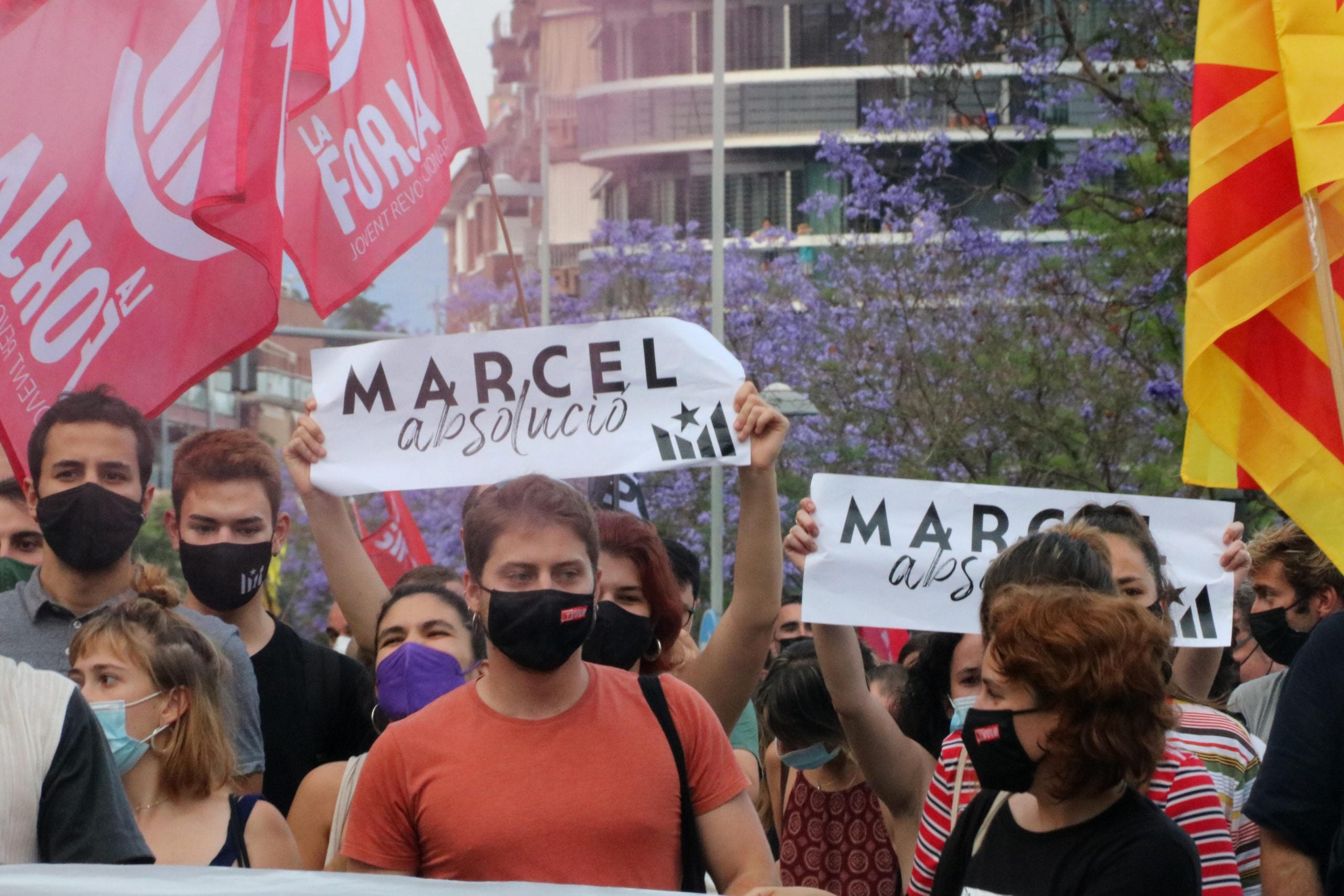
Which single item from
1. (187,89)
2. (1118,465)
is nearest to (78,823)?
(187,89)

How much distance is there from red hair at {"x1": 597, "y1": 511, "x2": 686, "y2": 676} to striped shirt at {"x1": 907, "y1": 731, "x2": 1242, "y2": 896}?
1.00m

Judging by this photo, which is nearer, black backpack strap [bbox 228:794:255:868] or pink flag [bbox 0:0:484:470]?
black backpack strap [bbox 228:794:255:868]

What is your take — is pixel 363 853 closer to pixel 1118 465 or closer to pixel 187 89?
pixel 187 89

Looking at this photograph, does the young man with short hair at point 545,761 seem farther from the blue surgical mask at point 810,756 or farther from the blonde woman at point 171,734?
the blue surgical mask at point 810,756

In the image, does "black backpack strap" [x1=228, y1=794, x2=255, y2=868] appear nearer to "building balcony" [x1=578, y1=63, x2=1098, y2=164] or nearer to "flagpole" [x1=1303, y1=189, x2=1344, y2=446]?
"flagpole" [x1=1303, y1=189, x2=1344, y2=446]

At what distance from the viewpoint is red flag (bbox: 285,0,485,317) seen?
5.89m

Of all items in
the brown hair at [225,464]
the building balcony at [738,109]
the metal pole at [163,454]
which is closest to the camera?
the brown hair at [225,464]

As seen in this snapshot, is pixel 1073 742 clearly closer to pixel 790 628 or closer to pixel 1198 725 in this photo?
pixel 1198 725

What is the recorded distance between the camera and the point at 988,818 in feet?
10.4

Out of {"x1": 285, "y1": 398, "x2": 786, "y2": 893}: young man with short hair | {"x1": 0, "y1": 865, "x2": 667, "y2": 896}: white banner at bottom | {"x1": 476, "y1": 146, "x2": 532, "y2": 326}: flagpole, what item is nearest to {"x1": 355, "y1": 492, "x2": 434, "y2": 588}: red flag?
{"x1": 476, "y1": 146, "x2": 532, "y2": 326}: flagpole

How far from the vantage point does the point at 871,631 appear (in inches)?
449

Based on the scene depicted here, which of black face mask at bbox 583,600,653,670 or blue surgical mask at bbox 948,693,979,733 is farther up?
black face mask at bbox 583,600,653,670

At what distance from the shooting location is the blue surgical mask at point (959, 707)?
13.8ft

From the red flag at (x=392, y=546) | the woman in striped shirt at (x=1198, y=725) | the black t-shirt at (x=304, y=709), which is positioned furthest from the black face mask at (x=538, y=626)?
the red flag at (x=392, y=546)
